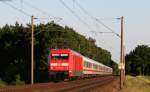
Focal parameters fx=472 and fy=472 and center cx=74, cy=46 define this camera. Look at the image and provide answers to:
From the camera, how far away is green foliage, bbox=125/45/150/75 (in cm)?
17475

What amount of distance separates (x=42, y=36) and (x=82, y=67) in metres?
24.0

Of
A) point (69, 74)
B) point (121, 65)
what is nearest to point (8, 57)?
point (69, 74)

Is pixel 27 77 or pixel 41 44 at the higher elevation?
pixel 41 44

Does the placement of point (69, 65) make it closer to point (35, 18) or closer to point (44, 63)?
point (35, 18)

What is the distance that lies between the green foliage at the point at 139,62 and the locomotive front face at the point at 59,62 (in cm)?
12325

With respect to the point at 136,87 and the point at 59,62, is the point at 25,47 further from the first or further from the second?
the point at 136,87

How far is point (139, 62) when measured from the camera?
180 meters

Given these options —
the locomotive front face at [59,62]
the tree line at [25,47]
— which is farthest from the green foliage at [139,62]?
the locomotive front face at [59,62]

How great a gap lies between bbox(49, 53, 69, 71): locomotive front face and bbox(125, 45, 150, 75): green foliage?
123 metres

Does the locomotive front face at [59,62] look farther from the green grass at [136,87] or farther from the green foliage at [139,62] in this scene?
the green foliage at [139,62]

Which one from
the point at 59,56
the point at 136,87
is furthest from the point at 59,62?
the point at 136,87

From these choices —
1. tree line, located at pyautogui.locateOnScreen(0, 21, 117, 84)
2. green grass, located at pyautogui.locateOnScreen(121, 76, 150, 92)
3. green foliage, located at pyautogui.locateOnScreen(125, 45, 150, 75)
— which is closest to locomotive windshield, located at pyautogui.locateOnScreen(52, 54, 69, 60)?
green grass, located at pyautogui.locateOnScreen(121, 76, 150, 92)

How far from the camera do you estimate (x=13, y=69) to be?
7475 centimetres

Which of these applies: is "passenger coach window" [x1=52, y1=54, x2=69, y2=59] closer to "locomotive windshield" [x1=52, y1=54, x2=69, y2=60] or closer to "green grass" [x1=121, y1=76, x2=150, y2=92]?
"locomotive windshield" [x1=52, y1=54, x2=69, y2=60]
